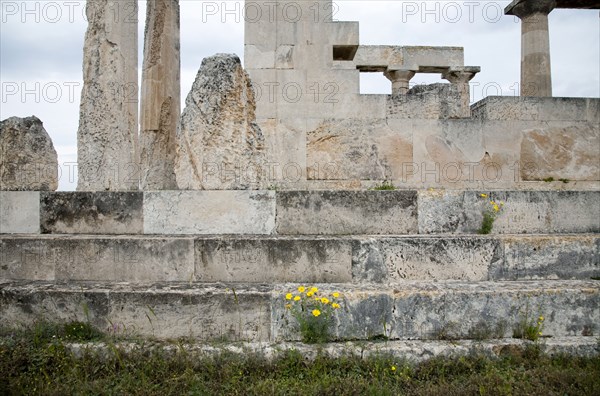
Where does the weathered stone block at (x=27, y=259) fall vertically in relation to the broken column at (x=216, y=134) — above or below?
below

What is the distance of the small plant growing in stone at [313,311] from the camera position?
10.9 feet

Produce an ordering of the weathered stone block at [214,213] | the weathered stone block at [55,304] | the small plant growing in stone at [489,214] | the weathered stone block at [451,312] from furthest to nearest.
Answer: the small plant growing in stone at [489,214] → the weathered stone block at [214,213] → the weathered stone block at [55,304] → the weathered stone block at [451,312]

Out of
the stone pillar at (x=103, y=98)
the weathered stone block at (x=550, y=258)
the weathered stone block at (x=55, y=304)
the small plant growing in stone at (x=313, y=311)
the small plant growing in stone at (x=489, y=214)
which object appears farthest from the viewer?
the stone pillar at (x=103, y=98)

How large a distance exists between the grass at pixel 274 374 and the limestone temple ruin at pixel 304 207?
32 cm

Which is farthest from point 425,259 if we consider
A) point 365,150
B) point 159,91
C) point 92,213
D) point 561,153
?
point 159,91

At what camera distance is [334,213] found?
14.4ft

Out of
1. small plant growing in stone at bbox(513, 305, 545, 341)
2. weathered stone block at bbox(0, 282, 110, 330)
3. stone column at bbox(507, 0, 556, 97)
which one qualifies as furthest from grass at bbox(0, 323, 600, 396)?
stone column at bbox(507, 0, 556, 97)

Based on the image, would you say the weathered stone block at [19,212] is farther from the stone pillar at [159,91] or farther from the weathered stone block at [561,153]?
the weathered stone block at [561,153]

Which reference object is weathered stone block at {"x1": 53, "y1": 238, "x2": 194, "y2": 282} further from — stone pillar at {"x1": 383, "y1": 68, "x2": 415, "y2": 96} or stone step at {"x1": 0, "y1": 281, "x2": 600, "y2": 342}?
stone pillar at {"x1": 383, "y1": 68, "x2": 415, "y2": 96}

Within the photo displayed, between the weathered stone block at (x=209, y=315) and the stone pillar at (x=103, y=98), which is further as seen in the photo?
the stone pillar at (x=103, y=98)

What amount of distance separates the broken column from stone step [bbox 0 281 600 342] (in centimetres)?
129

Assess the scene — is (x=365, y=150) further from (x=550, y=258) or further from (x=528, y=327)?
(x=528, y=327)

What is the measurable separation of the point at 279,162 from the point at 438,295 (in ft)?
12.1

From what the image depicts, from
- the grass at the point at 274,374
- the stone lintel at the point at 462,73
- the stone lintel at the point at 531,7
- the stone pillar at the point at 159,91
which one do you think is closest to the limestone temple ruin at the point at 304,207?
the grass at the point at 274,374
